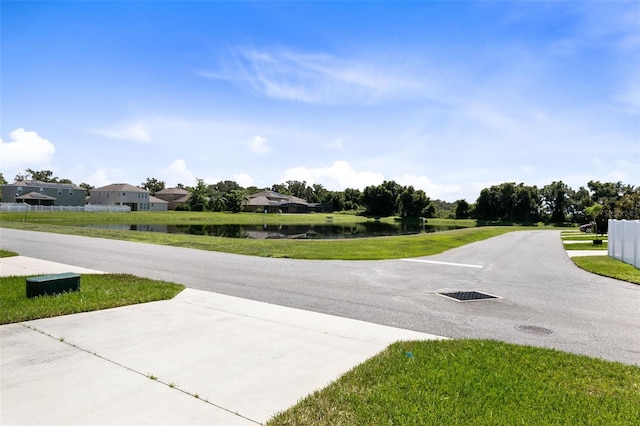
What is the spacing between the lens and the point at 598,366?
474 centimetres

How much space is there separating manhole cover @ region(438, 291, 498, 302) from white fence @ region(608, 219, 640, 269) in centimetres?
892

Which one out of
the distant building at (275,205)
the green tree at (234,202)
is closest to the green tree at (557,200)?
the distant building at (275,205)

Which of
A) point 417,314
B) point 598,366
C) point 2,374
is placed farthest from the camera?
point 417,314

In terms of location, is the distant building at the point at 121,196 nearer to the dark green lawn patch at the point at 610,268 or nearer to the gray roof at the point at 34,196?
the gray roof at the point at 34,196

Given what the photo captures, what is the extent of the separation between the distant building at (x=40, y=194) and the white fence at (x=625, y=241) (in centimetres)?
7929

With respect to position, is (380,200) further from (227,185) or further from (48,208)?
(48,208)

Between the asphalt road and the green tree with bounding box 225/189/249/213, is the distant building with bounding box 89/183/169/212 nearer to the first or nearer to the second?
the green tree with bounding box 225/189/249/213

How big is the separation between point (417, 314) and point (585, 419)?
3.91 m

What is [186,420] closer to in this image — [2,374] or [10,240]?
[2,374]

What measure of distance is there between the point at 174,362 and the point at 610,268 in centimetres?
1496

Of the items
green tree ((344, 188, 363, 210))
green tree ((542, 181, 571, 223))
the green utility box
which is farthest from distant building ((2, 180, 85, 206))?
green tree ((542, 181, 571, 223))

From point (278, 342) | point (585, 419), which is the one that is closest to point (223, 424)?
point (278, 342)

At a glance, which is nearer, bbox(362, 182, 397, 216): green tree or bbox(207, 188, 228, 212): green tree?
bbox(207, 188, 228, 212): green tree

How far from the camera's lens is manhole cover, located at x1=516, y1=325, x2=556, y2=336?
6.33 m
